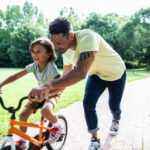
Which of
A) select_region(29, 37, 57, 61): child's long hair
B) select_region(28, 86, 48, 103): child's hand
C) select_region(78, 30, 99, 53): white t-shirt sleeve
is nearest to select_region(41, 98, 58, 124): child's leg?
select_region(29, 37, 57, 61): child's long hair

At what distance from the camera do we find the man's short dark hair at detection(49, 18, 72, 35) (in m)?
3.72

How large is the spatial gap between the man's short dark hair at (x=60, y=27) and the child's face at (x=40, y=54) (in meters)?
0.78

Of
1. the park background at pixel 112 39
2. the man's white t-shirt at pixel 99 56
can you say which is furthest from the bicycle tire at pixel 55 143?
the park background at pixel 112 39

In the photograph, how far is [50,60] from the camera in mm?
4746

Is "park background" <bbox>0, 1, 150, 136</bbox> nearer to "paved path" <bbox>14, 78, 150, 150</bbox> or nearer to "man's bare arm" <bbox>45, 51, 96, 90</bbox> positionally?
"paved path" <bbox>14, 78, 150, 150</bbox>

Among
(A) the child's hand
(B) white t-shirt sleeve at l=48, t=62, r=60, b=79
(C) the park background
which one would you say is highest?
(A) the child's hand

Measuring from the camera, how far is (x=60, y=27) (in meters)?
3.72

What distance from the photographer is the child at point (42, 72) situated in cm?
454

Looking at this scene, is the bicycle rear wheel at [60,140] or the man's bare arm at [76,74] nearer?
the man's bare arm at [76,74]

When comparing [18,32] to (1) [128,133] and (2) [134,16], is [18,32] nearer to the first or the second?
(2) [134,16]

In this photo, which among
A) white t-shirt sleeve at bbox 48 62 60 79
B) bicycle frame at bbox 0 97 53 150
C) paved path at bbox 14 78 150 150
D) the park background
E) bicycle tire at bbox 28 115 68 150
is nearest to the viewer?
bicycle frame at bbox 0 97 53 150

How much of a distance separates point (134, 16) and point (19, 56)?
18729 millimetres

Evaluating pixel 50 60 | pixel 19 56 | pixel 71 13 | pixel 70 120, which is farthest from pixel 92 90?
pixel 71 13

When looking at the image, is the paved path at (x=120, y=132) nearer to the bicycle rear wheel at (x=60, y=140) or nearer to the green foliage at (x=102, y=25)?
the bicycle rear wheel at (x=60, y=140)
